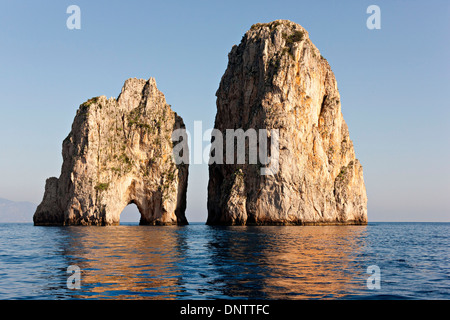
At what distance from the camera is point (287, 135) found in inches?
3777

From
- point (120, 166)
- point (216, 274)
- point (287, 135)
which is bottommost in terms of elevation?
point (216, 274)

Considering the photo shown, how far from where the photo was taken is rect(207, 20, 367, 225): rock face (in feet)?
305

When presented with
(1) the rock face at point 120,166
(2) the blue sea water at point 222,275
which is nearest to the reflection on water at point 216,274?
(2) the blue sea water at point 222,275

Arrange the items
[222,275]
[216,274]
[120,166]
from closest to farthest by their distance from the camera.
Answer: [222,275], [216,274], [120,166]

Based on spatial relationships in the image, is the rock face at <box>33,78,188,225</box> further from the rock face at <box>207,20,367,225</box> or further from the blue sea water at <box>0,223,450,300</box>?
the blue sea water at <box>0,223,450,300</box>

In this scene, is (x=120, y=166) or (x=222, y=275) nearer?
(x=222, y=275)

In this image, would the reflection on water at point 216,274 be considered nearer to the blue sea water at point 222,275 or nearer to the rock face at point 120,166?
the blue sea water at point 222,275

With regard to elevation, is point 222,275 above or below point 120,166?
below

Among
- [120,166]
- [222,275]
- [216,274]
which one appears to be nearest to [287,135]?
[120,166]

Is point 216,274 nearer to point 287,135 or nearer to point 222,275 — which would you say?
point 222,275

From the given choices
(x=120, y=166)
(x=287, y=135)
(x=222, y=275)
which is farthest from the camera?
(x=120, y=166)

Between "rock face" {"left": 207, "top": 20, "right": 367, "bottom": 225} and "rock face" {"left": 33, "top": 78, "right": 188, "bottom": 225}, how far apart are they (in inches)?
569

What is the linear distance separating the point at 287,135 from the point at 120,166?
38.2 metres

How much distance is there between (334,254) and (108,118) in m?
77.0
